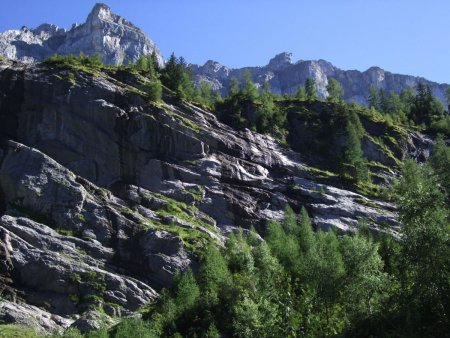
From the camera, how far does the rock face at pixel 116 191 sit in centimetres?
7206

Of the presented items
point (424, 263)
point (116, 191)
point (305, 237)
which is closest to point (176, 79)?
point (116, 191)

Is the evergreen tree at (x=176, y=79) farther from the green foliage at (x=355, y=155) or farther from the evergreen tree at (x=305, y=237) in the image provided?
the evergreen tree at (x=305, y=237)

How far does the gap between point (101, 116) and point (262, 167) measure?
33847 mm

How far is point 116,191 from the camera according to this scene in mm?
93000

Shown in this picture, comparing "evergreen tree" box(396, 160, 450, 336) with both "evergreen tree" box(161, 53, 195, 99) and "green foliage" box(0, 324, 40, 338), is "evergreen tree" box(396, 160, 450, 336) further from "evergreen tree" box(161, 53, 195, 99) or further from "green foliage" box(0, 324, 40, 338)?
"evergreen tree" box(161, 53, 195, 99)

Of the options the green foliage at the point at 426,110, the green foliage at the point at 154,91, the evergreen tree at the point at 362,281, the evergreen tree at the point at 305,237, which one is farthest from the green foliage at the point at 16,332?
the green foliage at the point at 426,110

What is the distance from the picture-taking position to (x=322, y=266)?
48.1 meters

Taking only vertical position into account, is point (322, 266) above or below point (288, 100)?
below

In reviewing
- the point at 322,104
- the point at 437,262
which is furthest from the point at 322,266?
the point at 322,104

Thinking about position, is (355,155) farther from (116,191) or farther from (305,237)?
(116,191)

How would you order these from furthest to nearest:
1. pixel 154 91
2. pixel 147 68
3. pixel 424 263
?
1. pixel 147 68
2. pixel 154 91
3. pixel 424 263

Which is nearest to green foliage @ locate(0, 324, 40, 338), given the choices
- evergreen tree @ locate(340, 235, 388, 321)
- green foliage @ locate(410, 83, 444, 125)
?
evergreen tree @ locate(340, 235, 388, 321)

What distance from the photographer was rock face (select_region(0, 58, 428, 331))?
7206cm

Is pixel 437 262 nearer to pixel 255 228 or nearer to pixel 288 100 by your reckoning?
pixel 255 228
